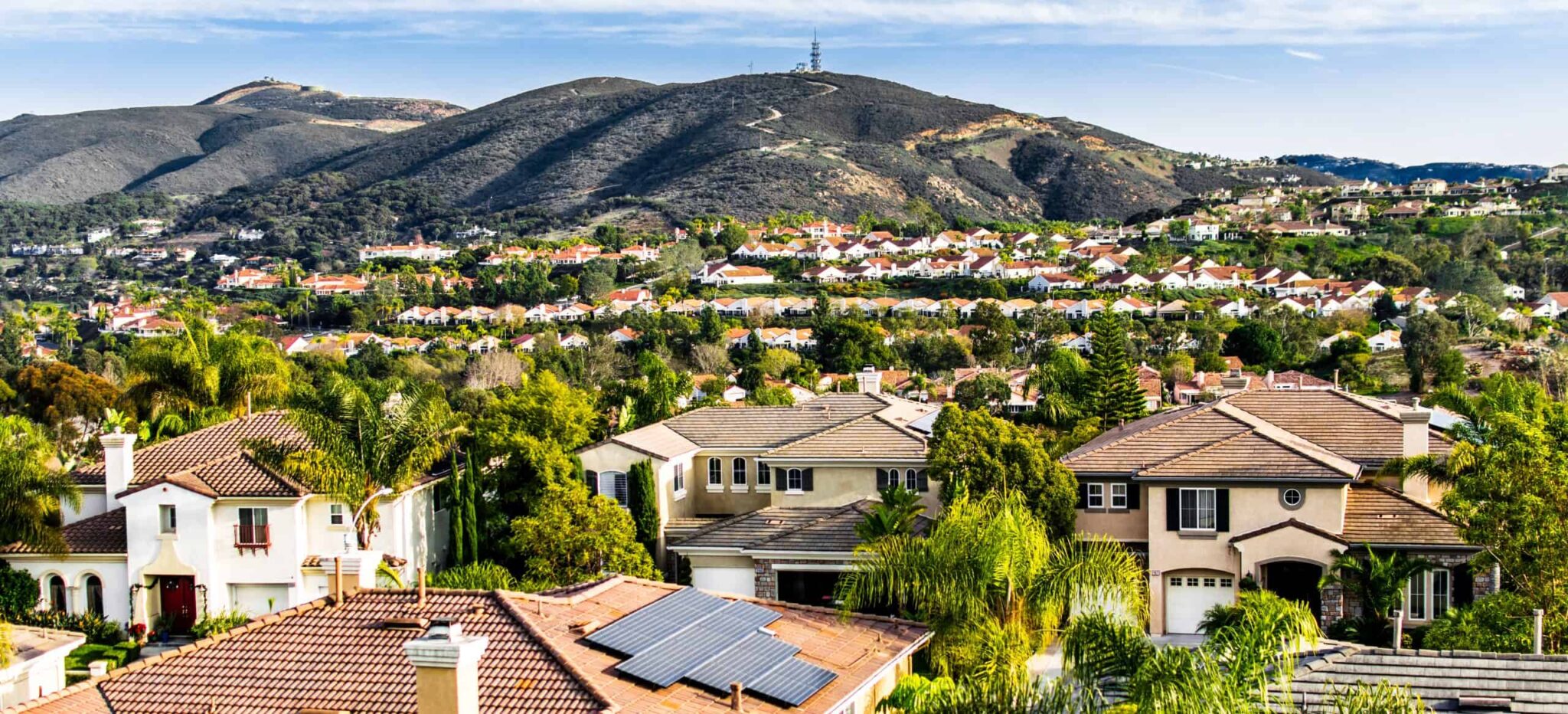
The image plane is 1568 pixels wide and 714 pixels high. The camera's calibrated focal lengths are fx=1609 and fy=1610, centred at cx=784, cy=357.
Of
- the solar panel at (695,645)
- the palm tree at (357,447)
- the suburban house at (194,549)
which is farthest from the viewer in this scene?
the palm tree at (357,447)

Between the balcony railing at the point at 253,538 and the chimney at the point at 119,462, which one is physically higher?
the chimney at the point at 119,462

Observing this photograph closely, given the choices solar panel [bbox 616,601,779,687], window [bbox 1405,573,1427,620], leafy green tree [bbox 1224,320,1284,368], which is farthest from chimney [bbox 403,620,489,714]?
leafy green tree [bbox 1224,320,1284,368]

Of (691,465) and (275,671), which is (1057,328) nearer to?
(691,465)

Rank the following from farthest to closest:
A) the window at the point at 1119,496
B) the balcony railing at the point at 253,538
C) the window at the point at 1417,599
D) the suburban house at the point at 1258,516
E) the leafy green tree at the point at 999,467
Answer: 1. the balcony railing at the point at 253,538
2. the window at the point at 1119,496
3. the leafy green tree at the point at 999,467
4. the suburban house at the point at 1258,516
5. the window at the point at 1417,599

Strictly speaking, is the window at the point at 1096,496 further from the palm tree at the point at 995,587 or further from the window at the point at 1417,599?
the palm tree at the point at 995,587

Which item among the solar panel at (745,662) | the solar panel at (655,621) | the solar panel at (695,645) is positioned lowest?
the solar panel at (745,662)

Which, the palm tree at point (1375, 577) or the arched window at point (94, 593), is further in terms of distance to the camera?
the arched window at point (94, 593)

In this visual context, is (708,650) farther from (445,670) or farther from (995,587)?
(995,587)

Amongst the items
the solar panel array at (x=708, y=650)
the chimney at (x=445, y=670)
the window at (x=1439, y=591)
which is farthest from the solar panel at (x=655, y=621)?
the window at (x=1439, y=591)
